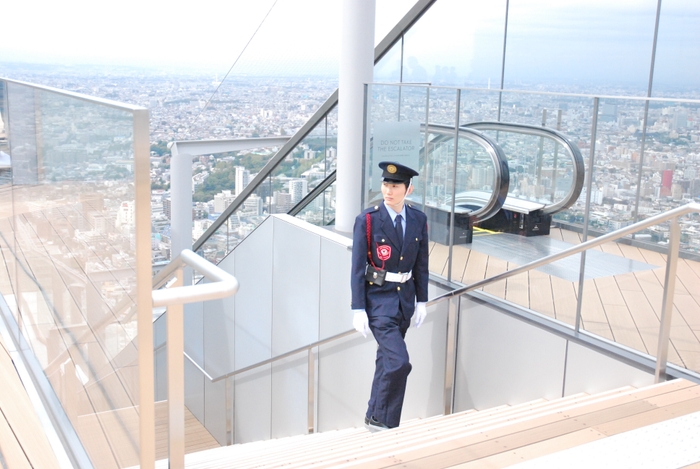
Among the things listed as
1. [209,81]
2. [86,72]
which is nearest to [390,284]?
[209,81]

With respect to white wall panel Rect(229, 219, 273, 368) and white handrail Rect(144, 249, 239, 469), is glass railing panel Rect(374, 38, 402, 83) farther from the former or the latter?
white handrail Rect(144, 249, 239, 469)

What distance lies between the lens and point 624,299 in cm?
397

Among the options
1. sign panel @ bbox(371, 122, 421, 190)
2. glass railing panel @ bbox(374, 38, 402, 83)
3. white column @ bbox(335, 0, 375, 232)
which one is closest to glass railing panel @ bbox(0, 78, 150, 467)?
sign panel @ bbox(371, 122, 421, 190)

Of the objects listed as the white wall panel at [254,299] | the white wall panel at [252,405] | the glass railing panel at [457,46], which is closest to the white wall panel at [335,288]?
the white wall panel at [254,299]

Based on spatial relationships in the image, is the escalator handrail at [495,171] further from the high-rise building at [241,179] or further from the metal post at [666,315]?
the high-rise building at [241,179]

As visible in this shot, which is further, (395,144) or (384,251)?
(395,144)

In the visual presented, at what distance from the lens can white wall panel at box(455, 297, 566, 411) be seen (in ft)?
13.9

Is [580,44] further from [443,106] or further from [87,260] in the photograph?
[87,260]

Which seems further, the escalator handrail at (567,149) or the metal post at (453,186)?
the metal post at (453,186)

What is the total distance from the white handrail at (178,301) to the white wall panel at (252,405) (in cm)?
563

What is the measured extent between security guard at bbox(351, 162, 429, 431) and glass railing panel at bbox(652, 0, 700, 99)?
316 centimetres

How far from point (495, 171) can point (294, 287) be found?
2.87 metres

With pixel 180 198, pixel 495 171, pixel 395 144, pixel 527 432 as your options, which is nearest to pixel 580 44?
pixel 395 144

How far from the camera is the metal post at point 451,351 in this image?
4879 millimetres
